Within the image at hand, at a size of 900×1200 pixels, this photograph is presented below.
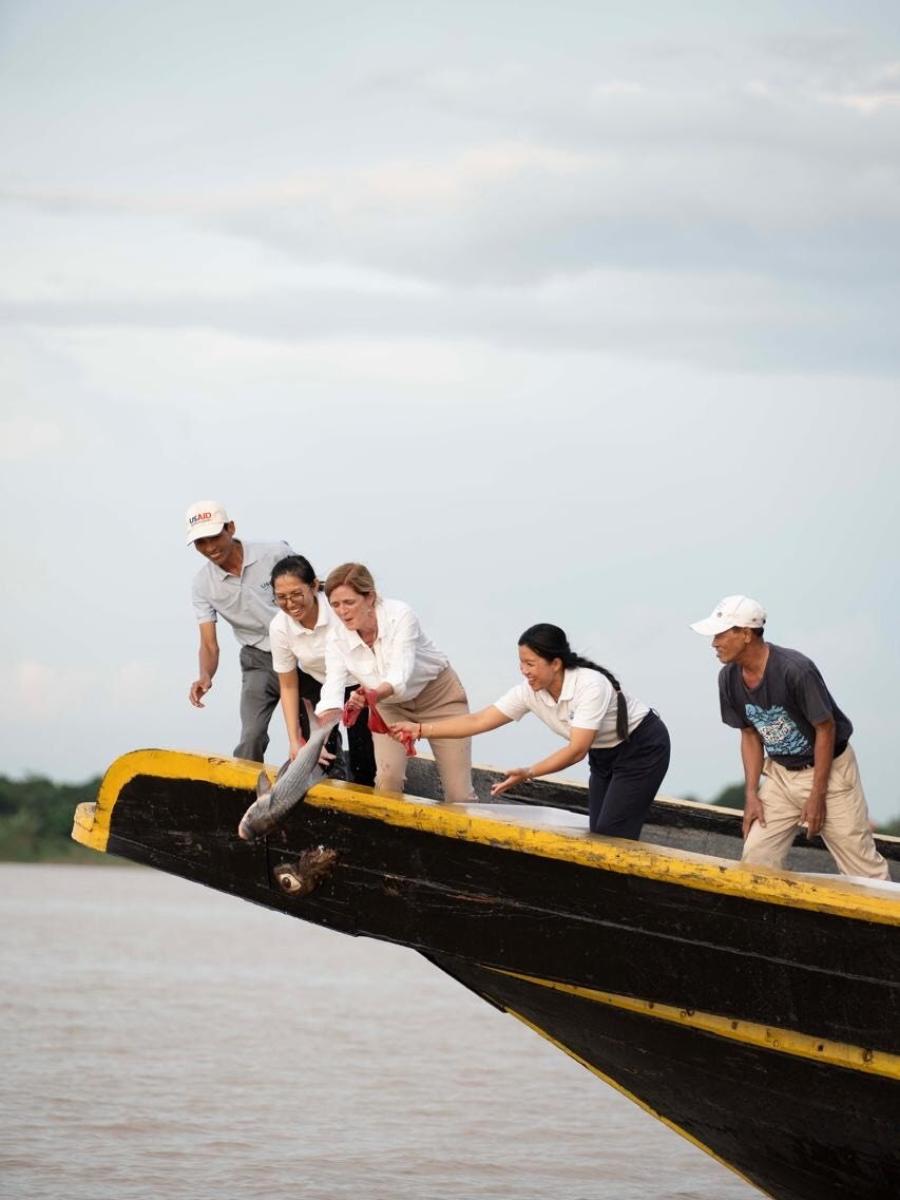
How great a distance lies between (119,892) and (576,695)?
30.2 metres

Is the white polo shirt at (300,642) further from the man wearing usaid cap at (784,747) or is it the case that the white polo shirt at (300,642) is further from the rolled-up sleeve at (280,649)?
the man wearing usaid cap at (784,747)

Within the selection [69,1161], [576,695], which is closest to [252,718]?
[576,695]

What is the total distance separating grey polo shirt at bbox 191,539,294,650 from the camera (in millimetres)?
6883

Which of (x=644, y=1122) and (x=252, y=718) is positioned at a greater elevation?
(x=252, y=718)

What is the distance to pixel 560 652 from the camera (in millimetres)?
5770

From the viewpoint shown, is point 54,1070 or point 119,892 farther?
point 119,892

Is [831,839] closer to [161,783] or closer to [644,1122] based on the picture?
[161,783]

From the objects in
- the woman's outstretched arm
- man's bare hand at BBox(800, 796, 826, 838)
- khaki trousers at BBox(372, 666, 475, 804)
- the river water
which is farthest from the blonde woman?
the river water

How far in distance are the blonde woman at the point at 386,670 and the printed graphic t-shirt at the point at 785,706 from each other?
93 centimetres

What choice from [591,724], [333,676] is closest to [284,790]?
[333,676]

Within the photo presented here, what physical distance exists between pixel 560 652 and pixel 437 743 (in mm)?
786

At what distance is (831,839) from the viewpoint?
20.7 feet

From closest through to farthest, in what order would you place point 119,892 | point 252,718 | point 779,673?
point 779,673 → point 252,718 → point 119,892

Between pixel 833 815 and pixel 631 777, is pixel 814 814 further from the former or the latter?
pixel 631 777
